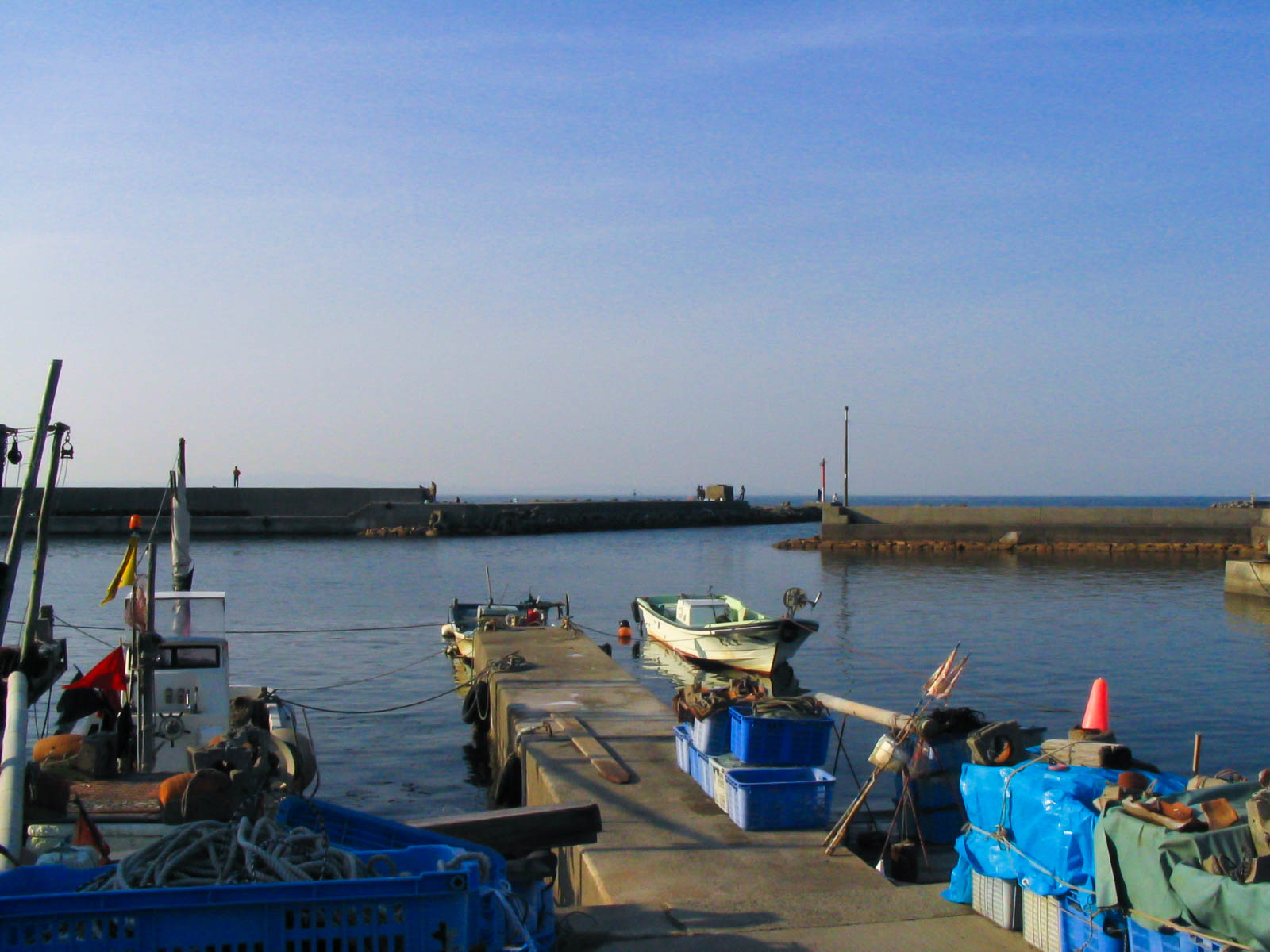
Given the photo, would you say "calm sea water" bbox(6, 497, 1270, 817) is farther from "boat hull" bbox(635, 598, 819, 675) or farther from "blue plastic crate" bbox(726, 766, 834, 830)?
"blue plastic crate" bbox(726, 766, 834, 830)

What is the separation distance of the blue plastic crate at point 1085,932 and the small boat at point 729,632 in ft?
48.7

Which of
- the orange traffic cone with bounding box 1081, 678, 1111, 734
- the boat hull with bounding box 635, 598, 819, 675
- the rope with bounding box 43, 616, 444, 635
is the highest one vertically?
the orange traffic cone with bounding box 1081, 678, 1111, 734

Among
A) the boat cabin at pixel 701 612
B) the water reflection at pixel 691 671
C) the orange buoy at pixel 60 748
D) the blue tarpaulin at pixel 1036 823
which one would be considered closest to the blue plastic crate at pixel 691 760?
the blue tarpaulin at pixel 1036 823

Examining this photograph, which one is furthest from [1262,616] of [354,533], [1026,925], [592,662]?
[354,533]

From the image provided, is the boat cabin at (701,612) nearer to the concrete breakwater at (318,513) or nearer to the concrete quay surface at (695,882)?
the concrete quay surface at (695,882)

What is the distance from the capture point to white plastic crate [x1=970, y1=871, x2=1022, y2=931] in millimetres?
6371

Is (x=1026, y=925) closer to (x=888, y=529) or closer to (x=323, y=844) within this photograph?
(x=323, y=844)

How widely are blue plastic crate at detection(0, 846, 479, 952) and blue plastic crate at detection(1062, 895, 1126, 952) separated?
3.34 m

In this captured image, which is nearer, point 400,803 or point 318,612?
point 400,803

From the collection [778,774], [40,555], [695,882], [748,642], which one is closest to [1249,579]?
[748,642]

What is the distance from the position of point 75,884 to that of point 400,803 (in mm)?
10255

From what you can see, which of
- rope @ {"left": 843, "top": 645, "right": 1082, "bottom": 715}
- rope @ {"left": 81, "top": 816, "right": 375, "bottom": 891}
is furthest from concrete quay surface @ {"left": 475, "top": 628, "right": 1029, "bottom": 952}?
rope @ {"left": 843, "top": 645, "right": 1082, "bottom": 715}

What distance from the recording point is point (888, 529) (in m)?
62.2

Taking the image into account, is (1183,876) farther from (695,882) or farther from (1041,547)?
(1041,547)
